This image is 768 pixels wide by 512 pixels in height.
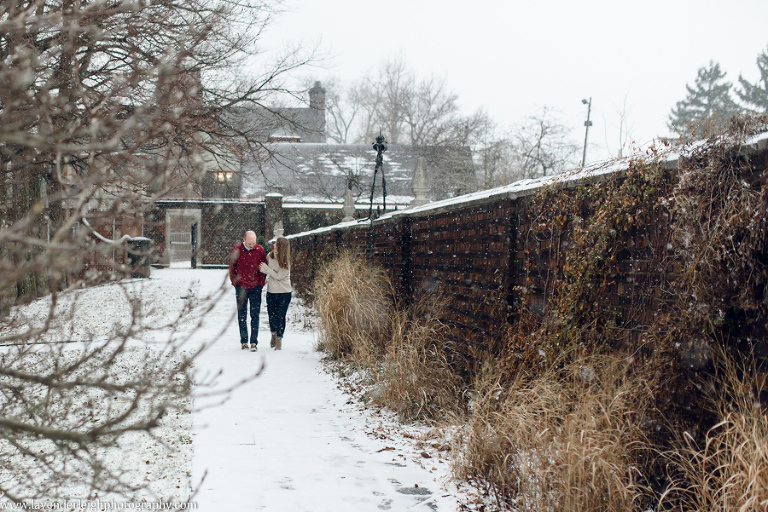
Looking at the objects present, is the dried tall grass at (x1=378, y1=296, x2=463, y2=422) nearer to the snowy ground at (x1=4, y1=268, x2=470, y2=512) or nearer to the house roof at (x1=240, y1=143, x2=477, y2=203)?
the snowy ground at (x1=4, y1=268, x2=470, y2=512)

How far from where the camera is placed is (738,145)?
2740 mm

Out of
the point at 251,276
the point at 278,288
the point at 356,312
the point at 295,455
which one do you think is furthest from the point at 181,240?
the point at 295,455

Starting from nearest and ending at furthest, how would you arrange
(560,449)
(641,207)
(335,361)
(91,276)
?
1. (91,276)
2. (560,449)
3. (641,207)
4. (335,361)

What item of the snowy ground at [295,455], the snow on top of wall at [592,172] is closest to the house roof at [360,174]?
the snowy ground at [295,455]

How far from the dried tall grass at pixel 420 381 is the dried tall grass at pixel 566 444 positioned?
104 centimetres

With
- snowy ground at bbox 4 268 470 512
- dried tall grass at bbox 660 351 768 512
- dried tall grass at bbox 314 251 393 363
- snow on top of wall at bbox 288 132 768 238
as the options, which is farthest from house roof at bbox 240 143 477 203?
dried tall grass at bbox 660 351 768 512

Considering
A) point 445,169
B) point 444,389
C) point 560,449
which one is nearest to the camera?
point 560,449

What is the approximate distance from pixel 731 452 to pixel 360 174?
31923mm

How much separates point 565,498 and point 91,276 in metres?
2.25

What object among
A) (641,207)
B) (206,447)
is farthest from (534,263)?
(206,447)

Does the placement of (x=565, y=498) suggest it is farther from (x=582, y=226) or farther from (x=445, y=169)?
(x=445, y=169)

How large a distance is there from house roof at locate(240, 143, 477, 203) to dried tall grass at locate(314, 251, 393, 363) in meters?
23.5

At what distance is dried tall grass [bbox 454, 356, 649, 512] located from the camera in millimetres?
2857

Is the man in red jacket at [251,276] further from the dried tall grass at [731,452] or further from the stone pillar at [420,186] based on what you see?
the dried tall grass at [731,452]
